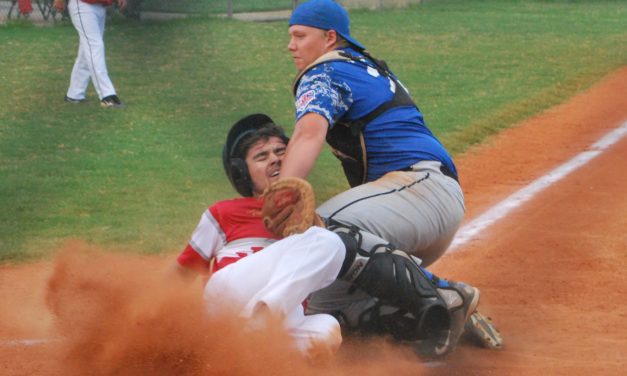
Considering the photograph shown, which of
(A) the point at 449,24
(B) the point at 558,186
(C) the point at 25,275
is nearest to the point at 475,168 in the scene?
(B) the point at 558,186

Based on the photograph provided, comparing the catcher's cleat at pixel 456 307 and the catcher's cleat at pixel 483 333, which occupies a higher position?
the catcher's cleat at pixel 456 307

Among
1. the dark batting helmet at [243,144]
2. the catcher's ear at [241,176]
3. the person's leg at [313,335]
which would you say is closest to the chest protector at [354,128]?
the dark batting helmet at [243,144]

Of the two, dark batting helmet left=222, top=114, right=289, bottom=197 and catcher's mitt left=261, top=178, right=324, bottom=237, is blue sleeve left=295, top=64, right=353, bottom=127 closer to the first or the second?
dark batting helmet left=222, top=114, right=289, bottom=197

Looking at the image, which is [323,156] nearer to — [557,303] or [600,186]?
[600,186]

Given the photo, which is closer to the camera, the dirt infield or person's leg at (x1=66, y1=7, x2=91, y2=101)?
the dirt infield

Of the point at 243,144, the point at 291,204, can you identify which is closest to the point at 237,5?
the point at 243,144

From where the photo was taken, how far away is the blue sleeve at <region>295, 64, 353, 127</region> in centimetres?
425

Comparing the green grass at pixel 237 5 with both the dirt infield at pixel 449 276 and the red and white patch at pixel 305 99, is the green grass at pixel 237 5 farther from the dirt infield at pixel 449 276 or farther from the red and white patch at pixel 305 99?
the red and white patch at pixel 305 99

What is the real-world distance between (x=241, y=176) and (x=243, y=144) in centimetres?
12

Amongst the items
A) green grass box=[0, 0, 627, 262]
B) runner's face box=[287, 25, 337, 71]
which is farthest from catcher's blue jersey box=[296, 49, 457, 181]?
green grass box=[0, 0, 627, 262]

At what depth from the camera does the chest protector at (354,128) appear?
14.8 feet

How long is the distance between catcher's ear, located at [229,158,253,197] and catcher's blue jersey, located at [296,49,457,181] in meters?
0.29

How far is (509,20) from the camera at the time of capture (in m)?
21.6

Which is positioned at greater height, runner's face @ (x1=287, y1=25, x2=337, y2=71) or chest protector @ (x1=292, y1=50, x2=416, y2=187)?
runner's face @ (x1=287, y1=25, x2=337, y2=71)
